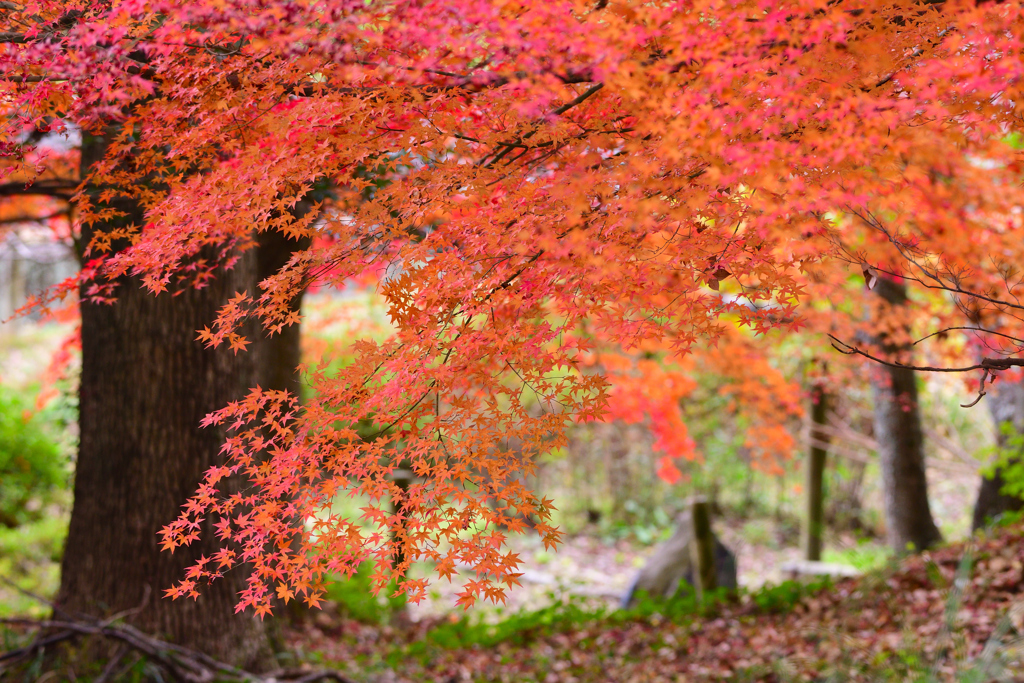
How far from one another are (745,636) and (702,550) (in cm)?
154

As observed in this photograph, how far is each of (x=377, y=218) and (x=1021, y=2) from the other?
2136 millimetres

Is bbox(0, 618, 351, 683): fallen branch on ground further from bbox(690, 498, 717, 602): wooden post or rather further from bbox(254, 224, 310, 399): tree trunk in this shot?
bbox(690, 498, 717, 602): wooden post

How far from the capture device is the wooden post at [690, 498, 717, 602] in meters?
6.71

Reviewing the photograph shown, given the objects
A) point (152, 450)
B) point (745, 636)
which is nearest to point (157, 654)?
point (152, 450)

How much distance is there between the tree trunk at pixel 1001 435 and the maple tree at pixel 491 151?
4.37 metres

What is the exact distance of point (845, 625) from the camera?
4.92m

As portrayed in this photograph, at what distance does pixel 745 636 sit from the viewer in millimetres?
5289

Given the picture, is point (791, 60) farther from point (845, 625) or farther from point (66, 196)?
point (66, 196)

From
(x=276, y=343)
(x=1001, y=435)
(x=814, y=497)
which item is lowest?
(x=814, y=497)

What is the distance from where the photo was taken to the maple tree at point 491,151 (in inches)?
80.8

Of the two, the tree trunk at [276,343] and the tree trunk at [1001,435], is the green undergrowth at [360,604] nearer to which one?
the tree trunk at [276,343]

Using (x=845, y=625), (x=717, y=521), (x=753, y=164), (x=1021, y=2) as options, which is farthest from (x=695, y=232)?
(x=717, y=521)

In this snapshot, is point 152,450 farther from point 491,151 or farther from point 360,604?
point 360,604

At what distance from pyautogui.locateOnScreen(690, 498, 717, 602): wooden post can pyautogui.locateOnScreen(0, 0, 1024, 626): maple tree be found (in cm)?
468
